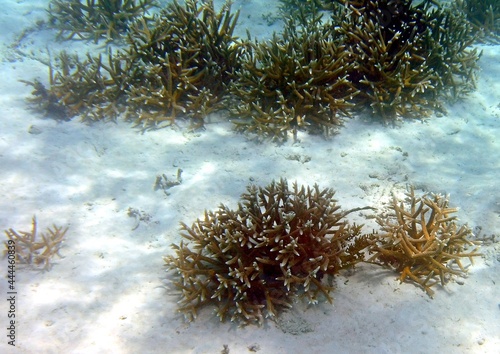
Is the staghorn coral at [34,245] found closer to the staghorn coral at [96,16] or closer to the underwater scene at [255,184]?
the underwater scene at [255,184]

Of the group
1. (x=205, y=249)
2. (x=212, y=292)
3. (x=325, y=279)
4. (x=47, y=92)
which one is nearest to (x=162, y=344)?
(x=212, y=292)

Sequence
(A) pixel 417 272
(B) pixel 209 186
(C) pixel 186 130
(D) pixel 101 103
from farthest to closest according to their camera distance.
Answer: (D) pixel 101 103 → (C) pixel 186 130 → (B) pixel 209 186 → (A) pixel 417 272

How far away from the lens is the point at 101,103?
235 inches

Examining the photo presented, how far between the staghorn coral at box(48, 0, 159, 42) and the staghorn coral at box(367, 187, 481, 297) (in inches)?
266

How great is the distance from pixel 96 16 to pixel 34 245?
5847 millimetres

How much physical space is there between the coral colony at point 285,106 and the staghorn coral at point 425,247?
1 cm

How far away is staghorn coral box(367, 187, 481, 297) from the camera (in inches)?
135

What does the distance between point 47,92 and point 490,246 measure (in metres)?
6.89

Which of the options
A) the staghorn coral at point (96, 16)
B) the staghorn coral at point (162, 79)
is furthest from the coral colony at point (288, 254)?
the staghorn coral at point (96, 16)

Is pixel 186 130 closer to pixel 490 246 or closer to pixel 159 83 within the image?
pixel 159 83

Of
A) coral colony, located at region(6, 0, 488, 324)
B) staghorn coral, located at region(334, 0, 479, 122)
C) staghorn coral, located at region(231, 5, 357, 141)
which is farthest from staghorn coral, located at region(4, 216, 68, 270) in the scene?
staghorn coral, located at region(334, 0, 479, 122)

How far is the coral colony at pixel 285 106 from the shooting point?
3.43 m

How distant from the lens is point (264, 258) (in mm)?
3463

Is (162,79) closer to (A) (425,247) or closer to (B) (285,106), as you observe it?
(B) (285,106)
